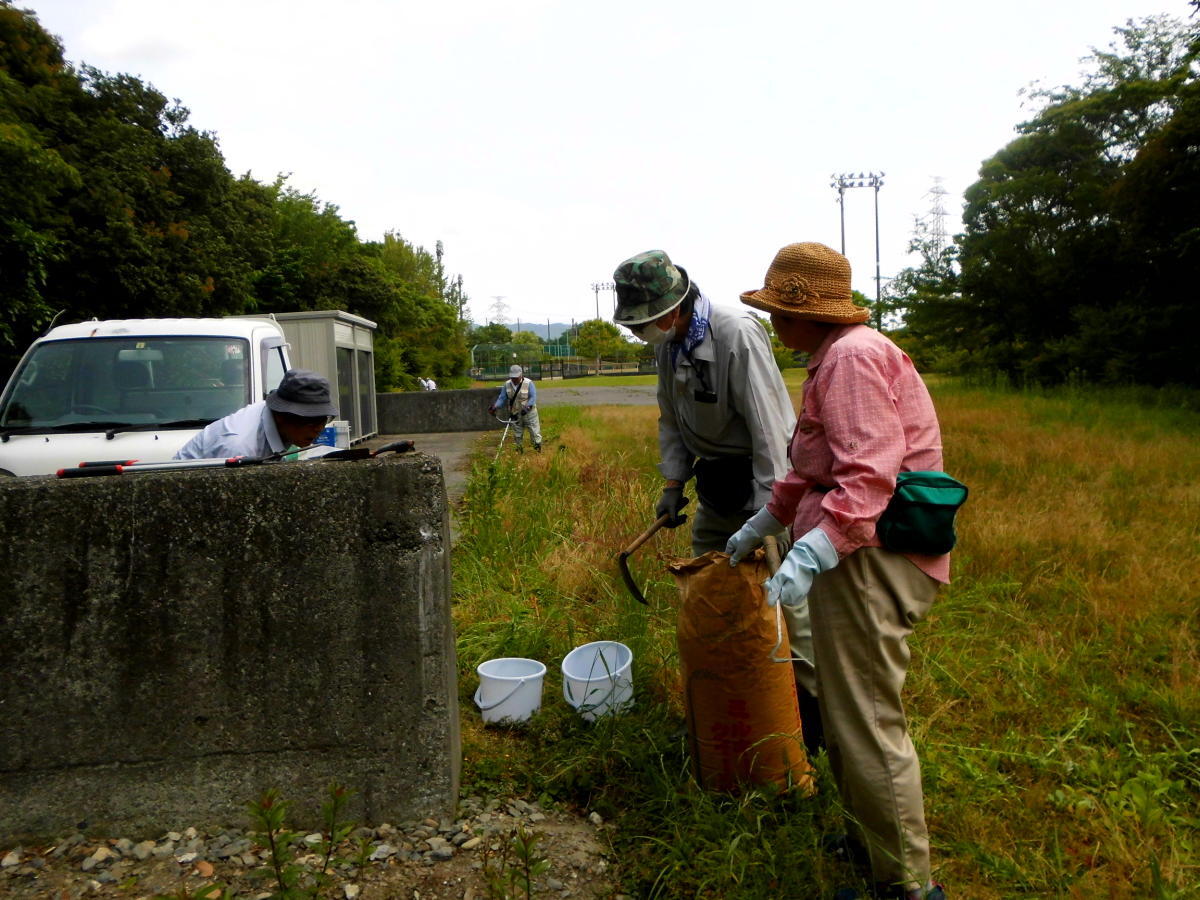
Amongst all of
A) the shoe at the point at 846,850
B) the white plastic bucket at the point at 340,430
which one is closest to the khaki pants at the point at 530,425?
the white plastic bucket at the point at 340,430

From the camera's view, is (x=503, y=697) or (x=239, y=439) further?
(x=239, y=439)

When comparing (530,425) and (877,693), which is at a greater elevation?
(530,425)

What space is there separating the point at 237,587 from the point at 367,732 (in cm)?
59

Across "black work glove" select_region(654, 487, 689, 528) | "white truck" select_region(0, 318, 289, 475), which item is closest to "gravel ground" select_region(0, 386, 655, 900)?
"black work glove" select_region(654, 487, 689, 528)

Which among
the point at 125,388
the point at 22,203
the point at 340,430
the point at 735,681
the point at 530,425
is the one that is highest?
the point at 22,203

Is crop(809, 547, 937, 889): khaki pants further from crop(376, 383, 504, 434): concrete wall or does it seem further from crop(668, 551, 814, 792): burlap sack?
crop(376, 383, 504, 434): concrete wall

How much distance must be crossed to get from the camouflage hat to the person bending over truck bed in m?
1.36

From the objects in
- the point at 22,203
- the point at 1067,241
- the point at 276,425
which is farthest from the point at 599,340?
the point at 276,425

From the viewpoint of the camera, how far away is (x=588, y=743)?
3057 mm

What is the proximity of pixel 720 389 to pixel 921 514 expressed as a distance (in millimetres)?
1123

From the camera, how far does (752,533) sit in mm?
2506

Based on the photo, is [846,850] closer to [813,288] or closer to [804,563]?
[804,563]

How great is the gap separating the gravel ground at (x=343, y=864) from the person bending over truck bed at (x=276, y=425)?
1540 millimetres

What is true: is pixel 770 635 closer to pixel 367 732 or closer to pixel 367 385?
pixel 367 732
